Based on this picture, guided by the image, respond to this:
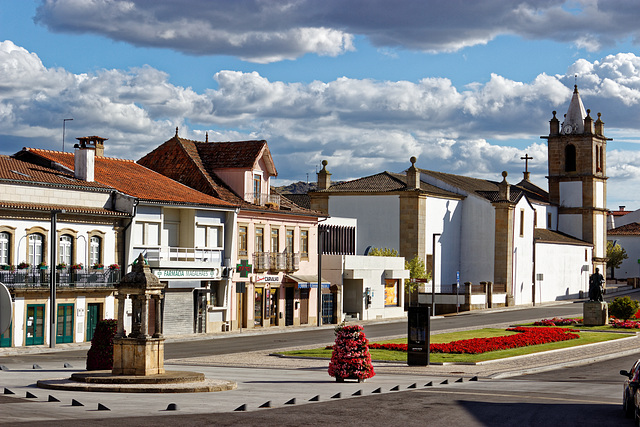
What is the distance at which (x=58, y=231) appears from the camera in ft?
157

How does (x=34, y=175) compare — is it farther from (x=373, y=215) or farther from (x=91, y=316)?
(x=373, y=215)

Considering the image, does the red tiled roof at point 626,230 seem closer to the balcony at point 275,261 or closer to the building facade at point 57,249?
the balcony at point 275,261

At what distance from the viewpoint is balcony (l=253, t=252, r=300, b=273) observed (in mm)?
Result: 61531

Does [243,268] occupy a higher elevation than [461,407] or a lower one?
higher

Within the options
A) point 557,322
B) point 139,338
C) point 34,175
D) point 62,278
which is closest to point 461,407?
point 139,338

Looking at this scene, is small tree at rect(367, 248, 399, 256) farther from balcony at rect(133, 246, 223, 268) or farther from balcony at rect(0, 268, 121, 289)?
balcony at rect(0, 268, 121, 289)

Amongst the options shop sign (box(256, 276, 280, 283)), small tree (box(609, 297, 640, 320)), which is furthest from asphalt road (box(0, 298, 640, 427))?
small tree (box(609, 297, 640, 320))

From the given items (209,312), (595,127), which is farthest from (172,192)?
(595,127)

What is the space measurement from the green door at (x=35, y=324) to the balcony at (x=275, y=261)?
1742 centimetres

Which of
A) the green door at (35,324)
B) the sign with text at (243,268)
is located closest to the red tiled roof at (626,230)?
the sign with text at (243,268)

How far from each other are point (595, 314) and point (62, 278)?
31162 mm

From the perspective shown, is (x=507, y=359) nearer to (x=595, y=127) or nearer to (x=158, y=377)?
(x=158, y=377)

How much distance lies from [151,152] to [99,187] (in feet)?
52.7

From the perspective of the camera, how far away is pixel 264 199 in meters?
64.1
